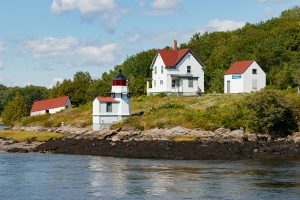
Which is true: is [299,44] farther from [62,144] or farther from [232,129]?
[62,144]

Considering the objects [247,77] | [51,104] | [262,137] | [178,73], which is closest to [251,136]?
[262,137]

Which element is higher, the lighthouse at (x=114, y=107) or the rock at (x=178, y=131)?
the lighthouse at (x=114, y=107)

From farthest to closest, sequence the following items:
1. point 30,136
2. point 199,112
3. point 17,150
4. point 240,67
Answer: point 240,67
point 30,136
point 199,112
point 17,150

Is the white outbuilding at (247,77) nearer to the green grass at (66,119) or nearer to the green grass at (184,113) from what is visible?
the green grass at (184,113)

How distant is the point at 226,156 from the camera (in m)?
55.4

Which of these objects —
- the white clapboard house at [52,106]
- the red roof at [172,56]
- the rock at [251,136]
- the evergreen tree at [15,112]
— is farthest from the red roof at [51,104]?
the rock at [251,136]

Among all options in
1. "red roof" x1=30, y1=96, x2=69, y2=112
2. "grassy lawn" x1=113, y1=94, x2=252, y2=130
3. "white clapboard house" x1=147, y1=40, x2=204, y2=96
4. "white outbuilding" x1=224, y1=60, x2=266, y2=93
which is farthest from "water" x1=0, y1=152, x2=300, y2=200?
"red roof" x1=30, y1=96, x2=69, y2=112

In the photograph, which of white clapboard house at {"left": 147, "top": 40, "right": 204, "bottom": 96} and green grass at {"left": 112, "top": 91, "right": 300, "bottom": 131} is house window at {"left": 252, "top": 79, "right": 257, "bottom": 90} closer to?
green grass at {"left": 112, "top": 91, "right": 300, "bottom": 131}

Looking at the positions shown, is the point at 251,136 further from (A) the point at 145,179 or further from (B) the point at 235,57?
(B) the point at 235,57

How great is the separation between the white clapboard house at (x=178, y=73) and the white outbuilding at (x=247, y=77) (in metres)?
6.02

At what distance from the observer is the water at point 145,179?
36.2 m

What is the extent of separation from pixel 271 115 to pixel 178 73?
2800 centimetres

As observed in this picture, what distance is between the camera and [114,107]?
242 ft

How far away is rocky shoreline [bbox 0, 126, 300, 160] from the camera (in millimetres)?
56281
